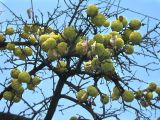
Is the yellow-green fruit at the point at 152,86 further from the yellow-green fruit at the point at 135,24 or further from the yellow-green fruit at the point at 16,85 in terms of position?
the yellow-green fruit at the point at 16,85

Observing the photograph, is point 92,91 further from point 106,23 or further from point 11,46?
point 11,46

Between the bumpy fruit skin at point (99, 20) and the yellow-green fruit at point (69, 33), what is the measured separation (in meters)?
0.22

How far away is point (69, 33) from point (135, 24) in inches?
27.6

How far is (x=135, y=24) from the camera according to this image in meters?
4.11

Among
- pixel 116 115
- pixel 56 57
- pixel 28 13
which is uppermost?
pixel 28 13

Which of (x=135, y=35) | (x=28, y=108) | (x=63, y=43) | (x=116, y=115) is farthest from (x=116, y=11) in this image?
(x=28, y=108)

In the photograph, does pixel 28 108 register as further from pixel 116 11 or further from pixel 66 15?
pixel 116 11

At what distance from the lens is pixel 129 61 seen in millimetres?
4328

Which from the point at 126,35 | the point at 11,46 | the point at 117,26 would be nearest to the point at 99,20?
the point at 117,26

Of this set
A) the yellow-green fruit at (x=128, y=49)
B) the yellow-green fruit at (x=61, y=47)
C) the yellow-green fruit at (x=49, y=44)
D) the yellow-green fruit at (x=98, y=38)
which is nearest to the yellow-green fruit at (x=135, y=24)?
the yellow-green fruit at (x=128, y=49)

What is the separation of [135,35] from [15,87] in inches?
51.7

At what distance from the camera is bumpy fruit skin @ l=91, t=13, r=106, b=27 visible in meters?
3.90

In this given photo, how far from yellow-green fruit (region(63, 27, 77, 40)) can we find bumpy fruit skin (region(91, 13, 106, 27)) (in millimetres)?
223

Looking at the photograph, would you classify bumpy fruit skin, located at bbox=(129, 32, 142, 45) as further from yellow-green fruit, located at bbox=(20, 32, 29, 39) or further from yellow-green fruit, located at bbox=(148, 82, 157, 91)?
yellow-green fruit, located at bbox=(20, 32, 29, 39)
